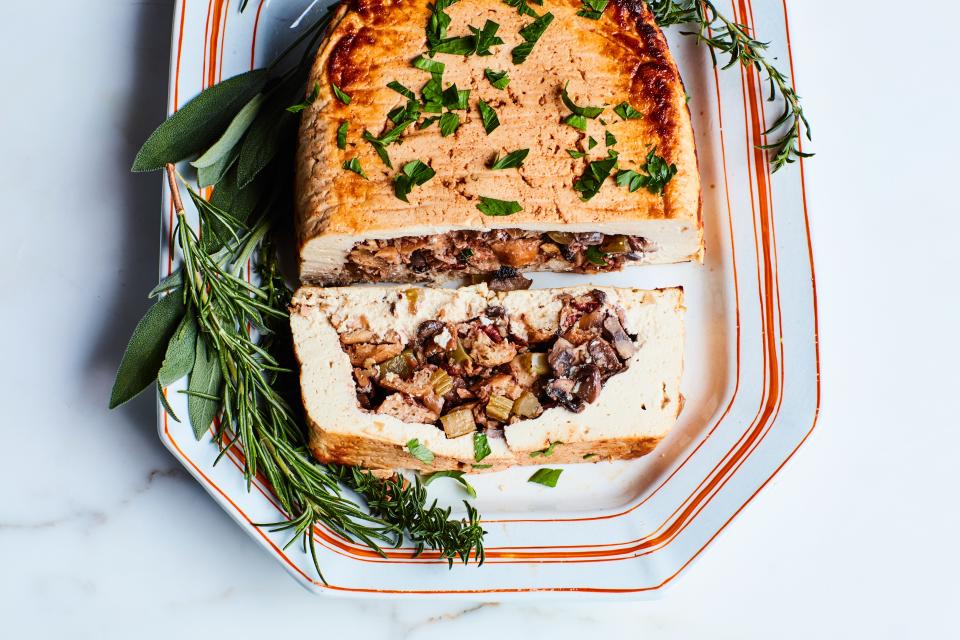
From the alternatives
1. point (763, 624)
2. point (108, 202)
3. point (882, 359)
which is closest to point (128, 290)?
point (108, 202)

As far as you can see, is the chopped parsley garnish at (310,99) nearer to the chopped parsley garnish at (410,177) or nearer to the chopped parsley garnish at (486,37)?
the chopped parsley garnish at (410,177)

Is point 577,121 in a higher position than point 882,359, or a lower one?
higher

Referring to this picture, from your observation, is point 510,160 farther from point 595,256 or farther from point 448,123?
point 595,256

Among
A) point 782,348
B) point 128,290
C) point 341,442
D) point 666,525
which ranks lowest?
point 666,525

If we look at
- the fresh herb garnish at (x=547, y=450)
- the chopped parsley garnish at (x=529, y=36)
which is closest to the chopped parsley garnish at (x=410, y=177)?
the chopped parsley garnish at (x=529, y=36)

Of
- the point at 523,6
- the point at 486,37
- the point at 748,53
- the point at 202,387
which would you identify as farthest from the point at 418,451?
the point at 748,53

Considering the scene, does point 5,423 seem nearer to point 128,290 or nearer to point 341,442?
point 128,290
